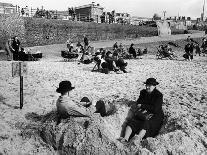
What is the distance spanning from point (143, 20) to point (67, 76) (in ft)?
110

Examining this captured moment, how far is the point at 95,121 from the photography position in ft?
18.2

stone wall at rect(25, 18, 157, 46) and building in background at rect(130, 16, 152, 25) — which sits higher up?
building in background at rect(130, 16, 152, 25)

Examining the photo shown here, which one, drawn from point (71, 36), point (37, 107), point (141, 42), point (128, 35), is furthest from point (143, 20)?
point (37, 107)

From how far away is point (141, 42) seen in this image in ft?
100

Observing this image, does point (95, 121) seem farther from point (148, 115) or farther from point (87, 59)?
point (87, 59)

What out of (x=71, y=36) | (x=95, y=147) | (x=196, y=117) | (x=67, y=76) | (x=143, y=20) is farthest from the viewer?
(x=143, y=20)

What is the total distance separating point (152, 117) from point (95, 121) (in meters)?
1.12

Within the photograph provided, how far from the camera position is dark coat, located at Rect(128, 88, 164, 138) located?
561cm

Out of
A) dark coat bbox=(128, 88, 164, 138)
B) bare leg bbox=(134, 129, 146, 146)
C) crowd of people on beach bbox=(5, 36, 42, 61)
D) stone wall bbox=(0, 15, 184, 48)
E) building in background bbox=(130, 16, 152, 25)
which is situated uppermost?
building in background bbox=(130, 16, 152, 25)

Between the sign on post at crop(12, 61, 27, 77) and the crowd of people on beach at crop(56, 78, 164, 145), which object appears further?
the sign on post at crop(12, 61, 27, 77)

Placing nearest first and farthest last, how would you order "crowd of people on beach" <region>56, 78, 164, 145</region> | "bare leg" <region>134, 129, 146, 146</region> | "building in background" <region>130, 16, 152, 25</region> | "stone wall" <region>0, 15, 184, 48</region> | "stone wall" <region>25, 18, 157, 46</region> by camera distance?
"bare leg" <region>134, 129, 146, 146</region> → "crowd of people on beach" <region>56, 78, 164, 145</region> → "stone wall" <region>0, 15, 184, 48</region> → "stone wall" <region>25, 18, 157, 46</region> → "building in background" <region>130, 16, 152, 25</region>

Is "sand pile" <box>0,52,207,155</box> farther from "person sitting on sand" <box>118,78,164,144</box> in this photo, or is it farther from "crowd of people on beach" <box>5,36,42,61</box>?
"crowd of people on beach" <box>5,36,42,61</box>

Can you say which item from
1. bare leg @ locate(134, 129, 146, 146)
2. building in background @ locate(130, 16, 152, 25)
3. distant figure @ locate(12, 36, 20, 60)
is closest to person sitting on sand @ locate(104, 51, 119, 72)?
distant figure @ locate(12, 36, 20, 60)

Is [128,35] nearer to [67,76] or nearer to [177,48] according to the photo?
[177,48]
